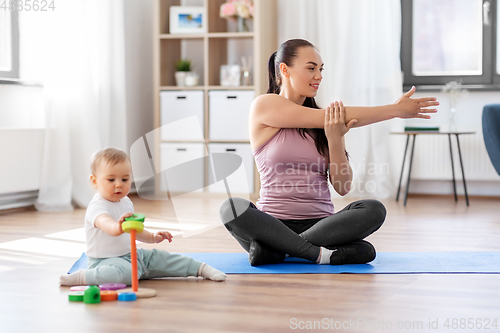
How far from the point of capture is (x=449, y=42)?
4.32 m

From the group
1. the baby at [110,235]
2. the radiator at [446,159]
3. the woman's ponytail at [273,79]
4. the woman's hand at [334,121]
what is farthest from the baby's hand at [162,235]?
the radiator at [446,159]

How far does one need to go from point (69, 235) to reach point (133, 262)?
3.87 feet

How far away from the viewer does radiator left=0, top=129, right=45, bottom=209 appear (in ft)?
10.9

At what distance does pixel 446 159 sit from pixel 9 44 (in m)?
2.95

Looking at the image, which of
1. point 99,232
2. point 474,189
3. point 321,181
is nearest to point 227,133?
point 474,189

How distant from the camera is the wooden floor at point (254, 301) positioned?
1280 mm

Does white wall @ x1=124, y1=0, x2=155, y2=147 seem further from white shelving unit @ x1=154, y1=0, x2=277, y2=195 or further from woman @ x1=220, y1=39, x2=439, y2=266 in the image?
woman @ x1=220, y1=39, x2=439, y2=266

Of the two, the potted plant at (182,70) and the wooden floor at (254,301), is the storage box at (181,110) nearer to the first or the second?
the potted plant at (182,70)

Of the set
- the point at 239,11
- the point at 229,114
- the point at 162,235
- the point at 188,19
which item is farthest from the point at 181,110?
the point at 162,235

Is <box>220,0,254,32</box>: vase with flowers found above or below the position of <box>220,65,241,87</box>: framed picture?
above

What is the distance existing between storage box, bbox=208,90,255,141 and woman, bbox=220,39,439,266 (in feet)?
6.94

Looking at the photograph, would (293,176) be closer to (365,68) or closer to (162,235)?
(162,235)

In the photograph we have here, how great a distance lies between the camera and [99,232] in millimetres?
1626

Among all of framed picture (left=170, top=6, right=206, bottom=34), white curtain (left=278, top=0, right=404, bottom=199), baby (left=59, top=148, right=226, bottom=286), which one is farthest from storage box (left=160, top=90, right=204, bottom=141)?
baby (left=59, top=148, right=226, bottom=286)
